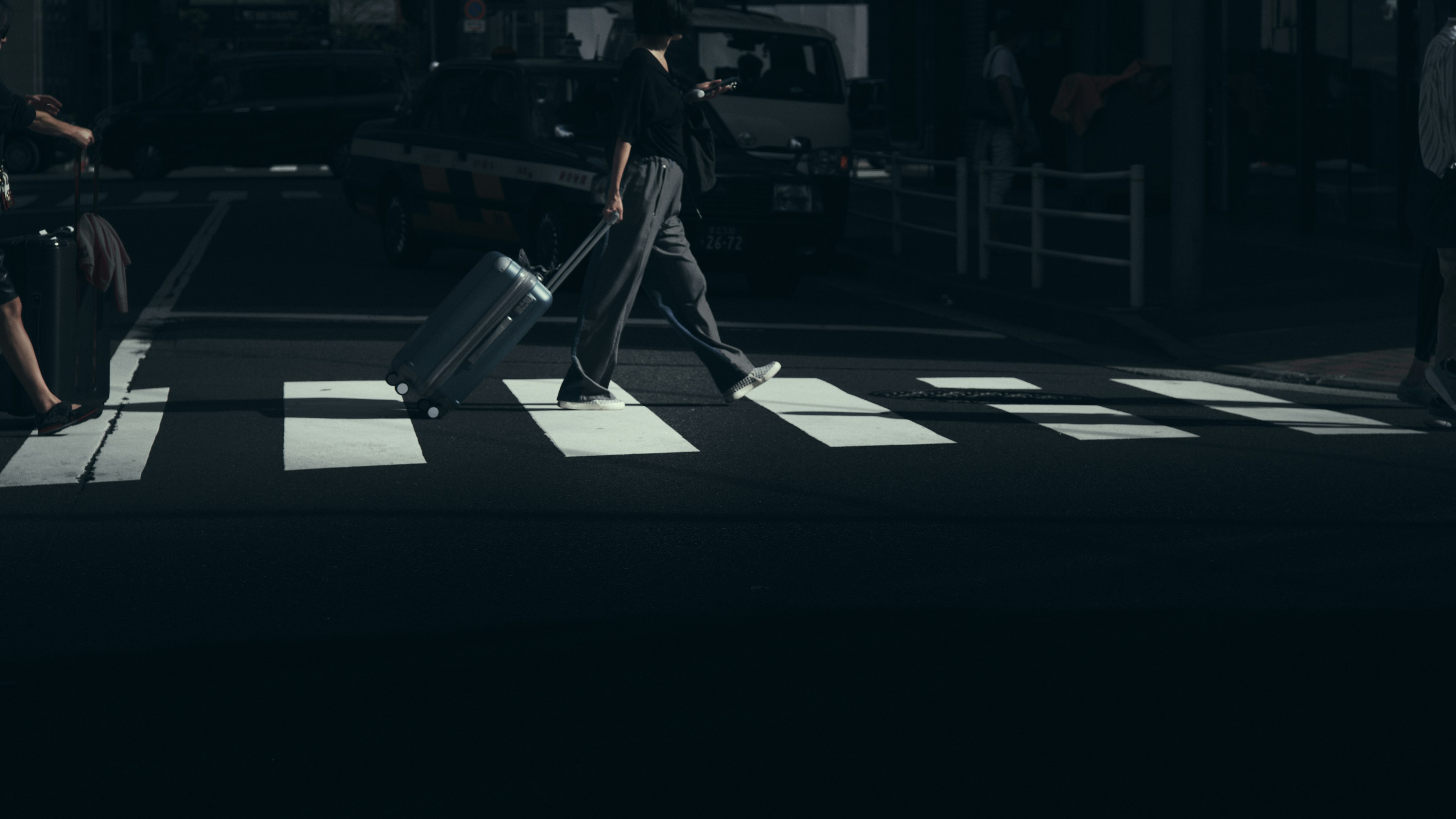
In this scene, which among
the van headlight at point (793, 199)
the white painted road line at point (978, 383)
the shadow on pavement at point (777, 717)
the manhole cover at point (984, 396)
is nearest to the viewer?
the shadow on pavement at point (777, 717)

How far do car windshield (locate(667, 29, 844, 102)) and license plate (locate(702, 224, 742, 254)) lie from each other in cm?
717

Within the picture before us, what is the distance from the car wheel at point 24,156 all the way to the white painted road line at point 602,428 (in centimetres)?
2919

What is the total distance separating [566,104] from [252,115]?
69.3 feet

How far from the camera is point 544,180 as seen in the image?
48.3 feet

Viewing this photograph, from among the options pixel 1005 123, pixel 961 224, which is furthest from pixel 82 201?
pixel 961 224

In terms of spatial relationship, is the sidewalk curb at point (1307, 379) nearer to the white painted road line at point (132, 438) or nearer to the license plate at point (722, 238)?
the license plate at point (722, 238)

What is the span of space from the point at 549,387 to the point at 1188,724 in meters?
5.98

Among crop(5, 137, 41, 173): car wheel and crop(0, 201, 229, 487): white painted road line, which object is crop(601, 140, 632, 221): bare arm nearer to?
crop(0, 201, 229, 487): white painted road line

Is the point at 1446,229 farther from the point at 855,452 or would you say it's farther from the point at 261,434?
the point at 261,434

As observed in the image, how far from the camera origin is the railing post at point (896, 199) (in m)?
17.7

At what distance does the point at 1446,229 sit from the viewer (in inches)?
338

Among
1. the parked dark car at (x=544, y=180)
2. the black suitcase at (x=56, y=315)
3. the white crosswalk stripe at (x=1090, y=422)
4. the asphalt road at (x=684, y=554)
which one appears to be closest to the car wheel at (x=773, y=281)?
the parked dark car at (x=544, y=180)

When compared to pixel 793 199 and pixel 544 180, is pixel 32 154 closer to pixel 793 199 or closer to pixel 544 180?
pixel 544 180

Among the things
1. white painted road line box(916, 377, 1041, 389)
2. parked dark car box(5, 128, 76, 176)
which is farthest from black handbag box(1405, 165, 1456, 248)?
parked dark car box(5, 128, 76, 176)
